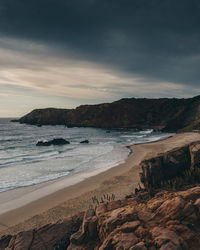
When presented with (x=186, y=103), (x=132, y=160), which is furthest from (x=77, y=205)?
(x=186, y=103)

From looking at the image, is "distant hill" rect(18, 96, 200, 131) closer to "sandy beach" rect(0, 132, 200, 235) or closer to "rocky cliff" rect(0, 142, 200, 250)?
"sandy beach" rect(0, 132, 200, 235)

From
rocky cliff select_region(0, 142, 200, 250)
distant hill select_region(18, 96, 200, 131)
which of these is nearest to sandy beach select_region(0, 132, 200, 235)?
rocky cliff select_region(0, 142, 200, 250)

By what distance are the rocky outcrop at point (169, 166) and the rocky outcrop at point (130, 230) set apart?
377cm

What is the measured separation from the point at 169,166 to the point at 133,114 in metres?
108

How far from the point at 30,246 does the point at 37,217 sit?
16.7 ft

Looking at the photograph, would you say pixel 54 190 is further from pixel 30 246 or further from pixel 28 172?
pixel 30 246

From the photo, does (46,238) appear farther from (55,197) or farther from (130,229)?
(55,197)

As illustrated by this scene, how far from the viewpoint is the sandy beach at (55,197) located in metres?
12.3

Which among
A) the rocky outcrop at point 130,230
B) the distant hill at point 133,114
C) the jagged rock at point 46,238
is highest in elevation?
the distant hill at point 133,114

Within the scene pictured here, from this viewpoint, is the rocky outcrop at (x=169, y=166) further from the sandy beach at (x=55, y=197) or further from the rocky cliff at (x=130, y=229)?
the sandy beach at (x=55, y=197)

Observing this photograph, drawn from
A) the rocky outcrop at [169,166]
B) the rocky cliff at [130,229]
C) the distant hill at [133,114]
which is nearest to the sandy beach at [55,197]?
the rocky cliff at [130,229]

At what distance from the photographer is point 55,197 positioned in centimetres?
1588

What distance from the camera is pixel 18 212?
13.5 metres

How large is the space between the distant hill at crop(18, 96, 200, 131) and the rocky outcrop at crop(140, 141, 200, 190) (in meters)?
78.9
